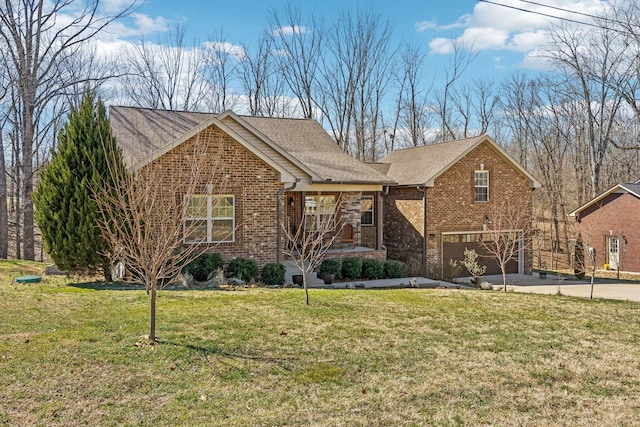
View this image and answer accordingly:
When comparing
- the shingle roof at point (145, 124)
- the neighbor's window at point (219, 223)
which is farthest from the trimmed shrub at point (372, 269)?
the shingle roof at point (145, 124)

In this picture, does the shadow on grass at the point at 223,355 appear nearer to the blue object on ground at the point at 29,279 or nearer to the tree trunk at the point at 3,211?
the blue object on ground at the point at 29,279

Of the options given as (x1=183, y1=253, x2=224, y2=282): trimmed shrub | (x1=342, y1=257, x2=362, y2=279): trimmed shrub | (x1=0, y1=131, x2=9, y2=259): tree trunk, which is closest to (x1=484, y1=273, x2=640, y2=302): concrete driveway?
(x1=342, y1=257, x2=362, y2=279): trimmed shrub

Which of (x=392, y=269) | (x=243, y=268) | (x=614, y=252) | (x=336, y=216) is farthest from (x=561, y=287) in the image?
(x=243, y=268)

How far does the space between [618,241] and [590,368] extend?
22.8 metres

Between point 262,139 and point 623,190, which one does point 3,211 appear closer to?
point 262,139

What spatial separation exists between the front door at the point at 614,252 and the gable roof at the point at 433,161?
725 cm

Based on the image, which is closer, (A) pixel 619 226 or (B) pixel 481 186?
(B) pixel 481 186

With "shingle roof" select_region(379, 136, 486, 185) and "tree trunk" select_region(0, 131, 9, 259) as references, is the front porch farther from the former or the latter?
"tree trunk" select_region(0, 131, 9, 259)

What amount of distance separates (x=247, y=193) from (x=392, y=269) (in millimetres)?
5574

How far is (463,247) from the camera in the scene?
21.6 m

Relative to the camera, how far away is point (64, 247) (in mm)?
11758

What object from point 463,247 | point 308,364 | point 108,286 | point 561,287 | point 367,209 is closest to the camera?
point 308,364

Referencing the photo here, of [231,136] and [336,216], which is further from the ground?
[231,136]

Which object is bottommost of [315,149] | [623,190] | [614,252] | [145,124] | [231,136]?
[614,252]
